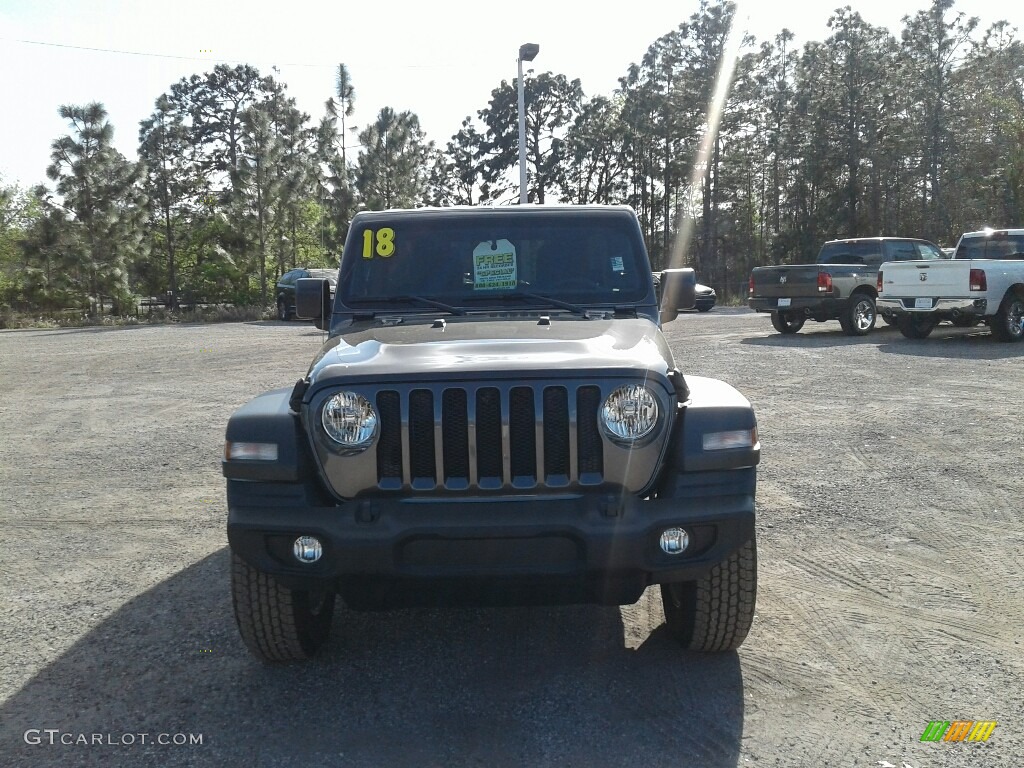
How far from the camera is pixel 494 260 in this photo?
4.86 m

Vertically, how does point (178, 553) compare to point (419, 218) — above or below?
below

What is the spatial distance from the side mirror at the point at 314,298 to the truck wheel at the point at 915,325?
13.6 m

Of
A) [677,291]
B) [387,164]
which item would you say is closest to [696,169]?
[387,164]

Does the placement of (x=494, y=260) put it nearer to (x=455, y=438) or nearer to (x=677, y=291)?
(x=677, y=291)

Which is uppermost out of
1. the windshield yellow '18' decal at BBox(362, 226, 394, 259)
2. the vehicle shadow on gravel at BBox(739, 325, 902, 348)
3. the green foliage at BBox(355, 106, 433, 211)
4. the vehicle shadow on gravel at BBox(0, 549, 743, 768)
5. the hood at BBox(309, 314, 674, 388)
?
the green foliage at BBox(355, 106, 433, 211)

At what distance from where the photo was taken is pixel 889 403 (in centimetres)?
1021

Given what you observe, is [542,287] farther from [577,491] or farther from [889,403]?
[889,403]

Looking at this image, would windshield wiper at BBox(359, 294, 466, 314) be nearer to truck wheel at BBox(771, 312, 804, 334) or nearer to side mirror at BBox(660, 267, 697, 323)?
side mirror at BBox(660, 267, 697, 323)

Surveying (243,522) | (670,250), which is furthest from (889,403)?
(670,250)

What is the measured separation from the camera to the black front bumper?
3.24 metres

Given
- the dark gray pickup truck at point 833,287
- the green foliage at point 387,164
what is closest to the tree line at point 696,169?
the green foliage at point 387,164

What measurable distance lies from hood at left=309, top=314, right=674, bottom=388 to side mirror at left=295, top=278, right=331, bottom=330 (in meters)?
0.80

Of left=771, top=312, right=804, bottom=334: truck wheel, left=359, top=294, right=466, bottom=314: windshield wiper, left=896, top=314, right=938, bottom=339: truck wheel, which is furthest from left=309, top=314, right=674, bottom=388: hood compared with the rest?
left=771, top=312, right=804, bottom=334: truck wheel

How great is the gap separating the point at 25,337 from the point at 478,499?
28.9 m
